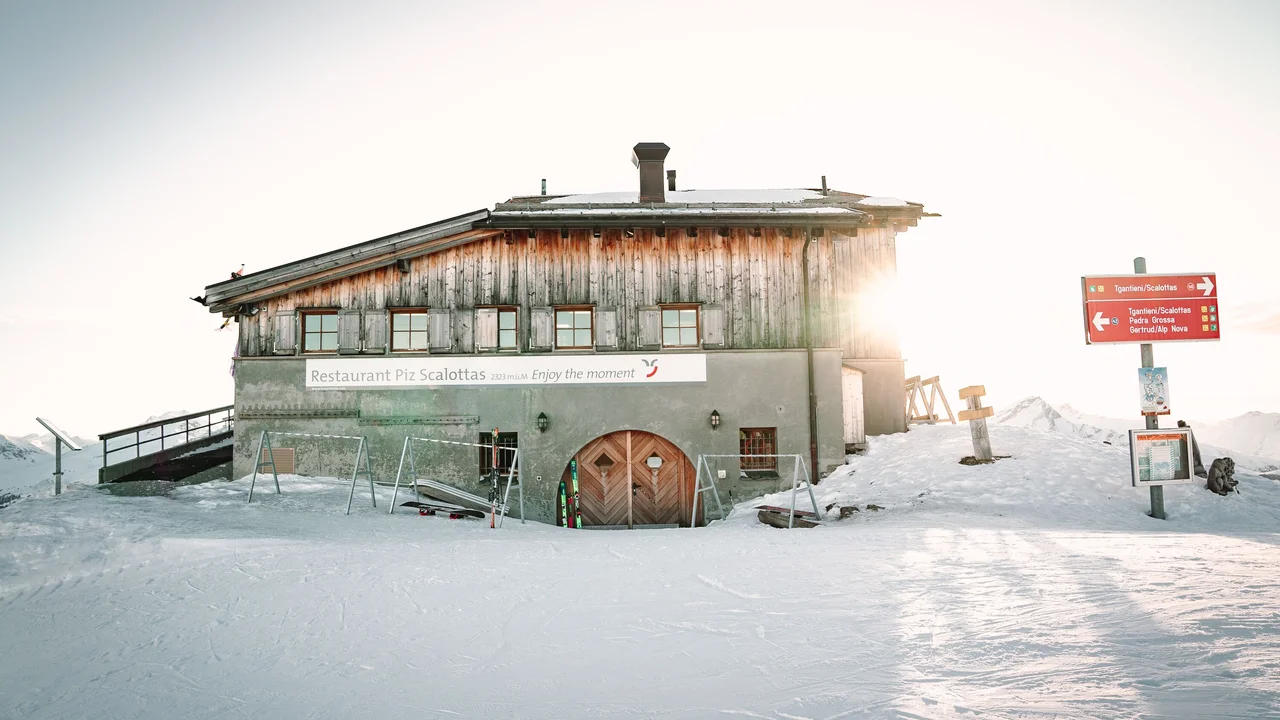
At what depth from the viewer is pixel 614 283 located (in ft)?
56.5

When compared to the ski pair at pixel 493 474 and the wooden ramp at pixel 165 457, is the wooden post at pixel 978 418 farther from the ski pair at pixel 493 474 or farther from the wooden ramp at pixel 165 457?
the wooden ramp at pixel 165 457

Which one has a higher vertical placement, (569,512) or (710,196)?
(710,196)

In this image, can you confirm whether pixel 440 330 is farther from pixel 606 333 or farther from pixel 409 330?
pixel 606 333

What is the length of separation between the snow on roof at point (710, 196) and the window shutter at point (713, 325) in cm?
399

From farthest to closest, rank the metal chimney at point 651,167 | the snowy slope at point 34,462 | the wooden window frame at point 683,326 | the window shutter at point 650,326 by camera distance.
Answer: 1. the snowy slope at point 34,462
2. the metal chimney at point 651,167
3. the wooden window frame at point 683,326
4. the window shutter at point 650,326

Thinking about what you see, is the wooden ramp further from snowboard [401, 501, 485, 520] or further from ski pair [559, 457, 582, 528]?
ski pair [559, 457, 582, 528]

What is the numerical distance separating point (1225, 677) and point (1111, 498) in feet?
33.7

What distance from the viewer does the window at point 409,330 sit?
17.0 meters

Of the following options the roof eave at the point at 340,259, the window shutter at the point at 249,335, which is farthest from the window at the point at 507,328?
Answer: the window shutter at the point at 249,335

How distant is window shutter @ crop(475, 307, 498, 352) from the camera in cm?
1686

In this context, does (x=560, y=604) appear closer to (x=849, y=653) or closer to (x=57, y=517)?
(x=849, y=653)

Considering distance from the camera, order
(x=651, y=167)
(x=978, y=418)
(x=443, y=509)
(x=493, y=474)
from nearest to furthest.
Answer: (x=443, y=509) → (x=978, y=418) → (x=493, y=474) → (x=651, y=167)

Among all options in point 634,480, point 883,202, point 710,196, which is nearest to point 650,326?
point 634,480

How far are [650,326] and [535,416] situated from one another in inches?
134
